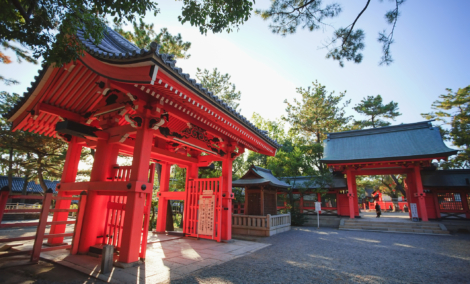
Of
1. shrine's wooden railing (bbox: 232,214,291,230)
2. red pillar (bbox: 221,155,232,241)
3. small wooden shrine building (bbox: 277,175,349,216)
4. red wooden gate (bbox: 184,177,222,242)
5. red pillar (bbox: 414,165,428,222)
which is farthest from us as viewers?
small wooden shrine building (bbox: 277,175,349,216)

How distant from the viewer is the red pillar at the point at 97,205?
16.8ft

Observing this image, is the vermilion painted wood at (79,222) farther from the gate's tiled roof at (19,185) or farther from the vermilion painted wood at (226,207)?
the gate's tiled roof at (19,185)

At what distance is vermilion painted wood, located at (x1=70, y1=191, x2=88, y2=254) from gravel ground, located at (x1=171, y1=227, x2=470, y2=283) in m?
2.95

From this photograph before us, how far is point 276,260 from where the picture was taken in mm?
5516

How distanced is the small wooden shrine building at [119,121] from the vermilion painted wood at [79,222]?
51 millimetres

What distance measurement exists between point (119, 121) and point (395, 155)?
49.3ft

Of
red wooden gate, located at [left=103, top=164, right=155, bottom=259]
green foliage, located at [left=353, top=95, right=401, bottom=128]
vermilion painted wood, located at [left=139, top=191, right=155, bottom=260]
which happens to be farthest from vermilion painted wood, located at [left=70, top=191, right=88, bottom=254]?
green foliage, located at [left=353, top=95, right=401, bottom=128]

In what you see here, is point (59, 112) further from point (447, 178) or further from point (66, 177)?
point (447, 178)

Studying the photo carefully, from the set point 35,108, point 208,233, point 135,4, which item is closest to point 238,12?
point 135,4

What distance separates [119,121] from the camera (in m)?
5.91

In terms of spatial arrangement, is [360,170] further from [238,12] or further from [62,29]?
[62,29]

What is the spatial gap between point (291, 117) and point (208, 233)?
2084cm

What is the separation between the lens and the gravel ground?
4.18 meters

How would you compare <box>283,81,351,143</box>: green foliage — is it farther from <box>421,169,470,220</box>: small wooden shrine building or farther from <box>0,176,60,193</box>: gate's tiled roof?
<box>0,176,60,193</box>: gate's tiled roof
